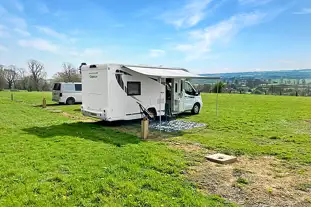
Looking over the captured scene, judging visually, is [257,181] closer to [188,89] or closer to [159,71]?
[159,71]

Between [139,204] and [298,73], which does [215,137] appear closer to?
[139,204]

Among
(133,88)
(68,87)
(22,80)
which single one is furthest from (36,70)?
(133,88)

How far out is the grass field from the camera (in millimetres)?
3588

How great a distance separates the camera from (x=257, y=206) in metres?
3.54

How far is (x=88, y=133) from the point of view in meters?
8.10

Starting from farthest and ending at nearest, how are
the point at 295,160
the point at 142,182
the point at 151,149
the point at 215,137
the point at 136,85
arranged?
the point at 136,85 → the point at 215,137 → the point at 151,149 → the point at 295,160 → the point at 142,182

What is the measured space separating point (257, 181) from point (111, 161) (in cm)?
284

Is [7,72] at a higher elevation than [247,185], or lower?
higher

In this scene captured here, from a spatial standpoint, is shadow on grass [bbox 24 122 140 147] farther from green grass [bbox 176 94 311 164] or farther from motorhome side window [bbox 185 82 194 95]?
motorhome side window [bbox 185 82 194 95]

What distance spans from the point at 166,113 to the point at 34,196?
25.6 feet

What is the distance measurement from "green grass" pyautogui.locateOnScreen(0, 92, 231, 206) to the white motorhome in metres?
2.11

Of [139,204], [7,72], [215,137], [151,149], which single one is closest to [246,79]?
[215,137]

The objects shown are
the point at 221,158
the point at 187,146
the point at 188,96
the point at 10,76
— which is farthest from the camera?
the point at 10,76

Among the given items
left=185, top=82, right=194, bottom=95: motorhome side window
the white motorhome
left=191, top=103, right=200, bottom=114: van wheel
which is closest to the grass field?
the white motorhome
